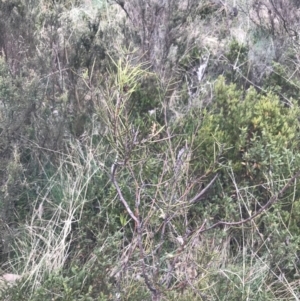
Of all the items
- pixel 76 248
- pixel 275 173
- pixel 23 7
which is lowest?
pixel 76 248

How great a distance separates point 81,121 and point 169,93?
0.77m

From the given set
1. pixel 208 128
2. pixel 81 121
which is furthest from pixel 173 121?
pixel 81 121

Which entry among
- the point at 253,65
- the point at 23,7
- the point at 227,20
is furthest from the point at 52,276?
the point at 227,20

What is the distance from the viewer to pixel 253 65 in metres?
4.26

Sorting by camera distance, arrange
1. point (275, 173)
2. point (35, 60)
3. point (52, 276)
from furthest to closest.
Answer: point (35, 60)
point (275, 173)
point (52, 276)

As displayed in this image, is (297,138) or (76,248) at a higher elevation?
(297,138)

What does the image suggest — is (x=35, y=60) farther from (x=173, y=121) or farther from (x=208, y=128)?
(x=208, y=128)

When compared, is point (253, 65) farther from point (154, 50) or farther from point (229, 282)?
A: point (229, 282)

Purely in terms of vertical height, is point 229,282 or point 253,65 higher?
point 253,65

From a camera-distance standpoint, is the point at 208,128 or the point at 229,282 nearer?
the point at 229,282

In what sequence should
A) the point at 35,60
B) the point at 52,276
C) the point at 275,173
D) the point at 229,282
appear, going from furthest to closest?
the point at 35,60 → the point at 275,173 → the point at 229,282 → the point at 52,276

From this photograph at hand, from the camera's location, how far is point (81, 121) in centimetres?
343

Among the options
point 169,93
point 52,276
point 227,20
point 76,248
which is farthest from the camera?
point 227,20

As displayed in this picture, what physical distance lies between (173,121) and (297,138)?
845mm
